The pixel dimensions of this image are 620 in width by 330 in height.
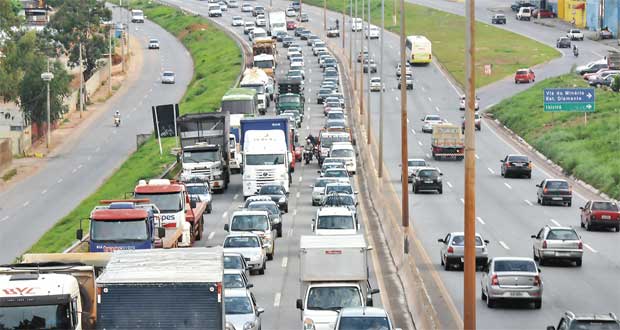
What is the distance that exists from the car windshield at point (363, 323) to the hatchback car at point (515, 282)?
11.1m

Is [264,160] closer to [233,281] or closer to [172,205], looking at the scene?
[172,205]

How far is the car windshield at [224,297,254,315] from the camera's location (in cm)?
3456

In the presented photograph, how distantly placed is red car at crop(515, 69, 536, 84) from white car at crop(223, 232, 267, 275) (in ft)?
288

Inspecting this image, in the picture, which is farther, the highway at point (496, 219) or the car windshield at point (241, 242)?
the car windshield at point (241, 242)

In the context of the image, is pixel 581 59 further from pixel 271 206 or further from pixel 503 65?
pixel 271 206

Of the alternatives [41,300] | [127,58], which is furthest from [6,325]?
[127,58]

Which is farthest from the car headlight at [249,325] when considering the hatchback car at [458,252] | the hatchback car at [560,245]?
the hatchback car at [560,245]

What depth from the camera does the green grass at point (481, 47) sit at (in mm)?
144750

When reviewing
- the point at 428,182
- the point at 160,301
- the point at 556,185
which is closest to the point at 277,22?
the point at 428,182

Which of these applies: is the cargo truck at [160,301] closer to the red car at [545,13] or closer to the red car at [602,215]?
the red car at [602,215]

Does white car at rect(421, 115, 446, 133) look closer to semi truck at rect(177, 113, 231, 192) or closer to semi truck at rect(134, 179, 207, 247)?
semi truck at rect(177, 113, 231, 192)

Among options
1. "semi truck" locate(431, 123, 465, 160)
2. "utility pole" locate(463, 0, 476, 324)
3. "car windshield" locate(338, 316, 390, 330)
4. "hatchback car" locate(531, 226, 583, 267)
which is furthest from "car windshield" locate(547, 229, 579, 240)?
"semi truck" locate(431, 123, 465, 160)

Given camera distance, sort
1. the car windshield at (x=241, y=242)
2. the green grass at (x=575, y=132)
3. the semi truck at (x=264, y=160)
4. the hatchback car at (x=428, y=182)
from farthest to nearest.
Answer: the green grass at (x=575, y=132)
the hatchback car at (x=428, y=182)
the semi truck at (x=264, y=160)
the car windshield at (x=241, y=242)

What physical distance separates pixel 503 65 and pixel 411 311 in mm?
108747
